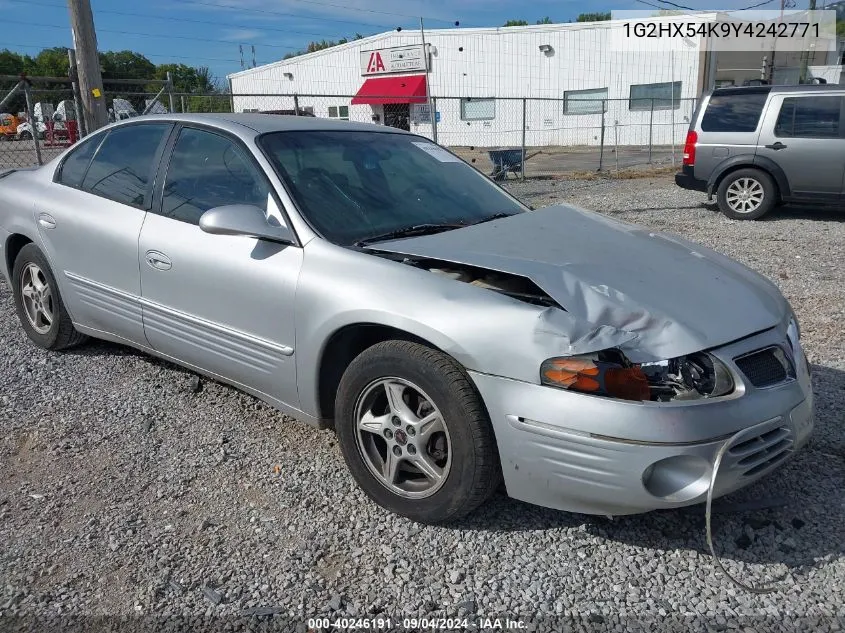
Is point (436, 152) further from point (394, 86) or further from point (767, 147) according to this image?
point (394, 86)

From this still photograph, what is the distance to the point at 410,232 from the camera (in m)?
3.28

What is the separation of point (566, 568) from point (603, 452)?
53cm

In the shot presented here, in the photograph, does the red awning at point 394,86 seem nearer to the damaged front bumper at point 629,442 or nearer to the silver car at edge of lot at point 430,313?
the silver car at edge of lot at point 430,313

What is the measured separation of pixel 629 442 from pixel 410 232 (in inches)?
58.3

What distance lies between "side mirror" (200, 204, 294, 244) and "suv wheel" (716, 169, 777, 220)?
8.78 metres

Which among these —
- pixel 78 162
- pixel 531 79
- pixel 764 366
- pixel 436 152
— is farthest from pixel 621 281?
pixel 531 79

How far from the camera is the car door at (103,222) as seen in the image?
151 inches

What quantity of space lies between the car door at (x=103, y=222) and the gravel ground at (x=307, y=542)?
588 mm

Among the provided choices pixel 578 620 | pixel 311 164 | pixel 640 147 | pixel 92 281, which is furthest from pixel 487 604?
pixel 640 147

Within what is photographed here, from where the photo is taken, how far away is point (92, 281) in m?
4.06

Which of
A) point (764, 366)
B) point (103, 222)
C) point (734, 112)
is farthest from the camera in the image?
point (734, 112)

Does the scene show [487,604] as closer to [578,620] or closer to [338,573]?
[578,620]

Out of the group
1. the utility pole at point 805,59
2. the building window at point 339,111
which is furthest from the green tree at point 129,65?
the utility pole at point 805,59

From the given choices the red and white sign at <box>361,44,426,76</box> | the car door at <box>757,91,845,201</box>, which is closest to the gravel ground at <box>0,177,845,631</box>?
the car door at <box>757,91,845,201</box>
